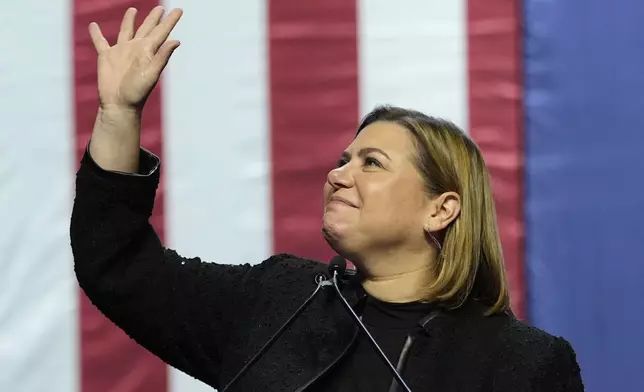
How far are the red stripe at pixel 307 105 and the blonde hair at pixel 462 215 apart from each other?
1.11 feet

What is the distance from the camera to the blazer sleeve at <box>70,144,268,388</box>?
1.02 metres

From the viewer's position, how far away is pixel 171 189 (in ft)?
4.91

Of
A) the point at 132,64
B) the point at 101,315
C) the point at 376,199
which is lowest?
the point at 101,315

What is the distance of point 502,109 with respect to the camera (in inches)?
60.7

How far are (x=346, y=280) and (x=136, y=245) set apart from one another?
0.27 metres

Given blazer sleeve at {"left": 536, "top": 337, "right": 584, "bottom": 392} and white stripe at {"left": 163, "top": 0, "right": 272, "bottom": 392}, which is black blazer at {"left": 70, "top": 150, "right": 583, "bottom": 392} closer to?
blazer sleeve at {"left": 536, "top": 337, "right": 584, "bottom": 392}

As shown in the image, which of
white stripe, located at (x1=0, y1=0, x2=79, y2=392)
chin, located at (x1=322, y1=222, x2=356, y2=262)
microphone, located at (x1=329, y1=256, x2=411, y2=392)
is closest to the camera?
microphone, located at (x1=329, y1=256, x2=411, y2=392)

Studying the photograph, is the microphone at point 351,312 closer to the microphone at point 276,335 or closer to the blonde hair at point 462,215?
the microphone at point 276,335

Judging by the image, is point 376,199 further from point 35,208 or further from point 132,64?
point 35,208

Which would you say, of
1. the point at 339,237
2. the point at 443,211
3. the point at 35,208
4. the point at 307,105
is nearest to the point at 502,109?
the point at 307,105

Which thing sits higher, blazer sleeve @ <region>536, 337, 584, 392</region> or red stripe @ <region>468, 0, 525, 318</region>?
red stripe @ <region>468, 0, 525, 318</region>

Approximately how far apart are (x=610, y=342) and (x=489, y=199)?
489 mm

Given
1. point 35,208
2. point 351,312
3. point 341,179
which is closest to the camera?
point 351,312

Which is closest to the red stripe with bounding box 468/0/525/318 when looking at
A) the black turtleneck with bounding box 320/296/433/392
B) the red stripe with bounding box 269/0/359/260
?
the red stripe with bounding box 269/0/359/260
